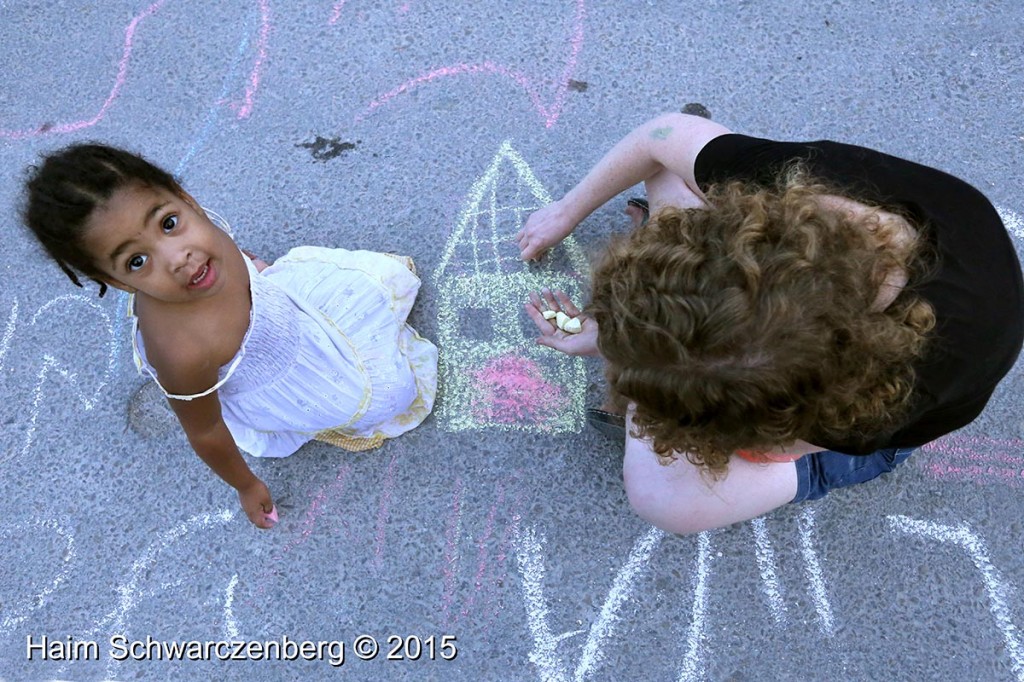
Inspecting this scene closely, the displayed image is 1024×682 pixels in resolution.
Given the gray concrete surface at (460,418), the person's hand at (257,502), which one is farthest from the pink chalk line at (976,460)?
the person's hand at (257,502)

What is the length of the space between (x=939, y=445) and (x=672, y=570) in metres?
0.64

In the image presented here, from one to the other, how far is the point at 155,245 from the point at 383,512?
0.74 m

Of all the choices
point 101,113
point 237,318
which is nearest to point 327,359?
point 237,318

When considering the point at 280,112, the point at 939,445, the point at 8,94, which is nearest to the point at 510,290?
the point at 280,112

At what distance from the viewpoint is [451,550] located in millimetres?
1465

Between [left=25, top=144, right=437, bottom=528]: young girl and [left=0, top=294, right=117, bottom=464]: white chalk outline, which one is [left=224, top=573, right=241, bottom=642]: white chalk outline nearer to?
[left=25, top=144, right=437, bottom=528]: young girl

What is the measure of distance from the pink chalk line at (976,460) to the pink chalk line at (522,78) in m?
1.24

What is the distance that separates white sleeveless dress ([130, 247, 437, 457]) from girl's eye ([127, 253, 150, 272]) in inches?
7.0

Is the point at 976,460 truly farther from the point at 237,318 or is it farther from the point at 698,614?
the point at 237,318

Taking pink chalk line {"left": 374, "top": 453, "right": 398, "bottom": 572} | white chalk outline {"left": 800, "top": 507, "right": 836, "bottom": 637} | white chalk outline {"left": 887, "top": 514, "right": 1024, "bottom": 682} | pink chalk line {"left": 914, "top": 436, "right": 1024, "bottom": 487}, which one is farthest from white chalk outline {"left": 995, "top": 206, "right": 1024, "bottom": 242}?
pink chalk line {"left": 374, "top": 453, "right": 398, "bottom": 572}

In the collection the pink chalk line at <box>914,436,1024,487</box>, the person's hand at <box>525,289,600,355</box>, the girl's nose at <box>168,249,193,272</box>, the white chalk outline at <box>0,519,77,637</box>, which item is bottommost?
the white chalk outline at <box>0,519,77,637</box>

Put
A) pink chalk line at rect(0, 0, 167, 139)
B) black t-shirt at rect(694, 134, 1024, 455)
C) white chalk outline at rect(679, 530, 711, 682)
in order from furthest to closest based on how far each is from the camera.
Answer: pink chalk line at rect(0, 0, 167, 139) → white chalk outline at rect(679, 530, 711, 682) → black t-shirt at rect(694, 134, 1024, 455)

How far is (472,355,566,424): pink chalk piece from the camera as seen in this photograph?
5.15ft

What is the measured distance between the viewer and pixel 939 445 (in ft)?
4.83
